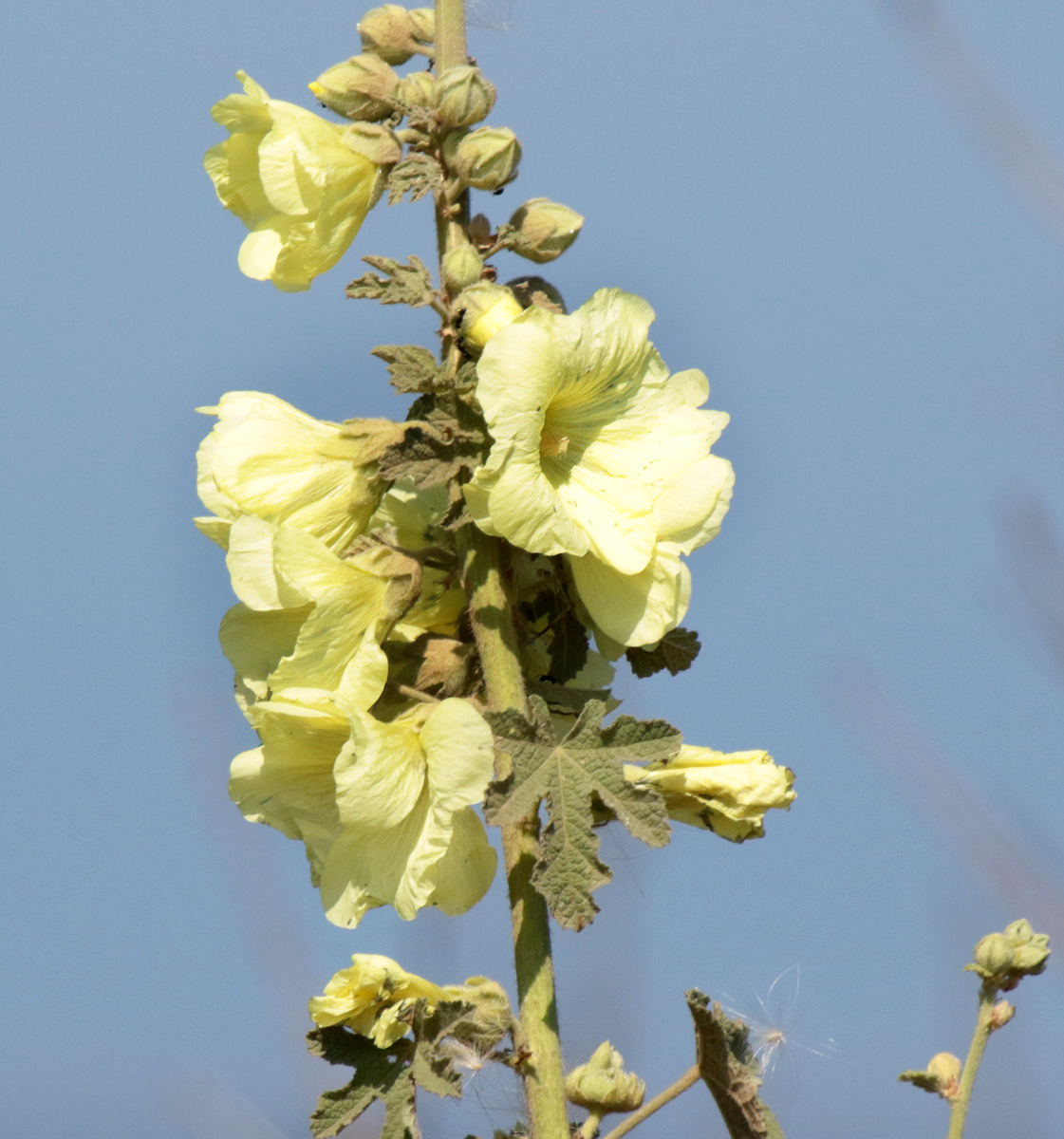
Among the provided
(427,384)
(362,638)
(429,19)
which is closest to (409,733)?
(362,638)

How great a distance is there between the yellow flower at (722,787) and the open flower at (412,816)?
37 centimetres

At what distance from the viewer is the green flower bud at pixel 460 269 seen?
2.33m

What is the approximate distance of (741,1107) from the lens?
237 centimetres

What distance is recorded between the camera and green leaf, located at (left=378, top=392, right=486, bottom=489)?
2.25m

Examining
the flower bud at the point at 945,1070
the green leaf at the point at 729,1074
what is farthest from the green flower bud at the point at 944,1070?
the green leaf at the point at 729,1074

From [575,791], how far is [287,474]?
28.1 inches

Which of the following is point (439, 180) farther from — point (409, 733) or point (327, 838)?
point (327, 838)

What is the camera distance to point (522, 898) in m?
2.22

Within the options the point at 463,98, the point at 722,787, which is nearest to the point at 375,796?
the point at 722,787

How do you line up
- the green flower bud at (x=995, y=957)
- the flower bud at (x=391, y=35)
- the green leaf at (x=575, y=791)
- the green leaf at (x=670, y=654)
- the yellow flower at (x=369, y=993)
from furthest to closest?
the green flower bud at (x=995, y=957)
the flower bud at (x=391, y=35)
the green leaf at (x=670, y=654)
the yellow flower at (x=369, y=993)
the green leaf at (x=575, y=791)

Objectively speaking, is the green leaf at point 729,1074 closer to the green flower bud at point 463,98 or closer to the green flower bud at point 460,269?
the green flower bud at point 460,269

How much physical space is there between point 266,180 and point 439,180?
30 centimetres

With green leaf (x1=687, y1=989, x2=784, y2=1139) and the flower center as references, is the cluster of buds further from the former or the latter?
the flower center

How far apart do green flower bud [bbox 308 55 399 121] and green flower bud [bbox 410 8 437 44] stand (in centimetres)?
17
